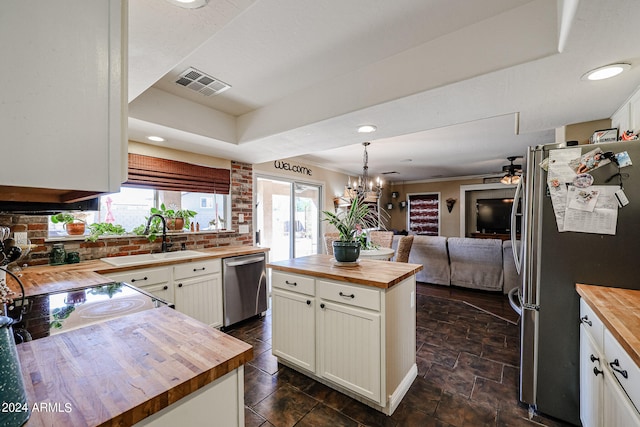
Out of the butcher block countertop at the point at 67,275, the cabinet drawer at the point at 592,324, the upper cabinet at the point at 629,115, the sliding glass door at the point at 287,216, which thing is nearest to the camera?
the cabinet drawer at the point at 592,324

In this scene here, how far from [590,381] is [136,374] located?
6.72 ft

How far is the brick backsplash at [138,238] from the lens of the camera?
2189mm

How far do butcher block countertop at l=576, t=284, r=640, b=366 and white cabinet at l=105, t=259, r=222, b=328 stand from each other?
2.89m

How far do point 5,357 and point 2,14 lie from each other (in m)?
0.77

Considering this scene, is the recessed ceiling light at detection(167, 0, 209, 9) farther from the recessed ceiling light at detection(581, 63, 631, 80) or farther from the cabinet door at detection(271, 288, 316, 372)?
the recessed ceiling light at detection(581, 63, 631, 80)

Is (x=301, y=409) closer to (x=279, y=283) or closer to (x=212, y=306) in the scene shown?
(x=279, y=283)

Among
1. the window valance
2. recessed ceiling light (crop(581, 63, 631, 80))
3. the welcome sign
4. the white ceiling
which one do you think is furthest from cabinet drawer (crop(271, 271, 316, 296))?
the welcome sign

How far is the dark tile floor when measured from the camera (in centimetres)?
168

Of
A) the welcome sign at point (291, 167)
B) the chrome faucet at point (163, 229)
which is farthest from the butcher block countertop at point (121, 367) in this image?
the welcome sign at point (291, 167)

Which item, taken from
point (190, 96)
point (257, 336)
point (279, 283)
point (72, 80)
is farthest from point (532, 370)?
point (190, 96)

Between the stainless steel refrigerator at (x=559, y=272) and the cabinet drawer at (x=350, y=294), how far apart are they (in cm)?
101

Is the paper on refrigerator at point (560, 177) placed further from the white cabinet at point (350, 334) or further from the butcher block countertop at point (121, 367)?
the butcher block countertop at point (121, 367)

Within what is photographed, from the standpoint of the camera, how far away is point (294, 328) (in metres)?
2.12

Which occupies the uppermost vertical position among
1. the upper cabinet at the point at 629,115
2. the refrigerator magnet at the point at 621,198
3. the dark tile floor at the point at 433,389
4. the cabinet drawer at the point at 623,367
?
the upper cabinet at the point at 629,115
